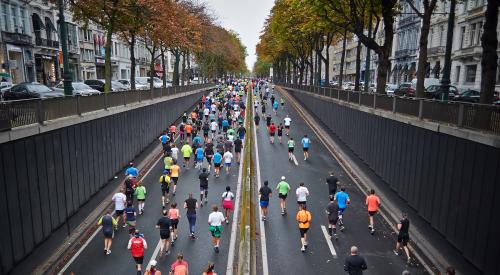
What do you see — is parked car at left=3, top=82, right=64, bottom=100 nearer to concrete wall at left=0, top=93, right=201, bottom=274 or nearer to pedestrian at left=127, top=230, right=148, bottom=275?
concrete wall at left=0, top=93, right=201, bottom=274

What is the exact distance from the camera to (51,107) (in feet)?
44.0

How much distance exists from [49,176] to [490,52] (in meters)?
17.1

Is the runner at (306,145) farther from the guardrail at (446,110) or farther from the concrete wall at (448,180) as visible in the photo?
the concrete wall at (448,180)

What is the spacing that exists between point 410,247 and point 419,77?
10635 mm

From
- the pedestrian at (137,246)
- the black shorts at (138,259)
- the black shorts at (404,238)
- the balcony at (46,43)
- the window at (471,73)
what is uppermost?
the balcony at (46,43)

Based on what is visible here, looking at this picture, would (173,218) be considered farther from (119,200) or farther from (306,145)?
(306,145)

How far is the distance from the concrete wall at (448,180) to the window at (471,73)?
27.6 metres

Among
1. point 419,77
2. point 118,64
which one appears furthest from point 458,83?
point 118,64

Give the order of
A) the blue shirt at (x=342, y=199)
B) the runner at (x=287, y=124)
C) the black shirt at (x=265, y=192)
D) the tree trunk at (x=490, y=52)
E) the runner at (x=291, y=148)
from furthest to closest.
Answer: the runner at (x=287, y=124), the runner at (x=291, y=148), the black shirt at (x=265, y=192), the blue shirt at (x=342, y=199), the tree trunk at (x=490, y=52)

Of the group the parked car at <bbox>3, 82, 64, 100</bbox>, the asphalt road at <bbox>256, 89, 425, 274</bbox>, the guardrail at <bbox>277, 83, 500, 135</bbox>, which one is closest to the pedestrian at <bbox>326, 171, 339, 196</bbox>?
the asphalt road at <bbox>256, 89, 425, 274</bbox>

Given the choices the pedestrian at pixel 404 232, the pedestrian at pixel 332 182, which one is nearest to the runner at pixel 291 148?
the pedestrian at pixel 332 182

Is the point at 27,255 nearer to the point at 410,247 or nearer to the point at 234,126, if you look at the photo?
the point at 410,247

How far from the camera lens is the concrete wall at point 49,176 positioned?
1044 centimetres

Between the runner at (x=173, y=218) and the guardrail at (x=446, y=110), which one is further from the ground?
the guardrail at (x=446, y=110)
